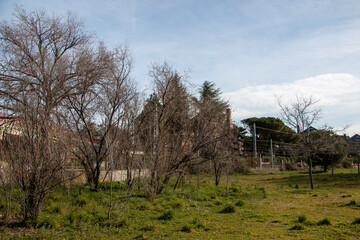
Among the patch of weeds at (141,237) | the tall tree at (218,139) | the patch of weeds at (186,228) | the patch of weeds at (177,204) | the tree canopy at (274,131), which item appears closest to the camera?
the patch of weeds at (141,237)

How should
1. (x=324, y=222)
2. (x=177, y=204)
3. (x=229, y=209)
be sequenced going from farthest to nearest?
(x=177, y=204), (x=229, y=209), (x=324, y=222)

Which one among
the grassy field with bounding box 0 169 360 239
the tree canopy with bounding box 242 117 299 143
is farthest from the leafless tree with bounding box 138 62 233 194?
the tree canopy with bounding box 242 117 299 143

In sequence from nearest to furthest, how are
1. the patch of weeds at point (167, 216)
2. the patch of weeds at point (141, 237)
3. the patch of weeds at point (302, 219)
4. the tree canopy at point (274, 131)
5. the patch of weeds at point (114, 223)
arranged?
the patch of weeds at point (141, 237)
the patch of weeds at point (114, 223)
the patch of weeds at point (302, 219)
the patch of weeds at point (167, 216)
the tree canopy at point (274, 131)

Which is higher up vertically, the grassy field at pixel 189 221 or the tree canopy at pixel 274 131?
the tree canopy at pixel 274 131

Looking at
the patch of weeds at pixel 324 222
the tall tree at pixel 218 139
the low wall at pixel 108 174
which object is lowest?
the patch of weeds at pixel 324 222

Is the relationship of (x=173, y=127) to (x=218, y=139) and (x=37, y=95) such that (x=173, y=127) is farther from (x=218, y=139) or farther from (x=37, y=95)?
(x=37, y=95)

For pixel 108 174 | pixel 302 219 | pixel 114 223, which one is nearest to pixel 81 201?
pixel 114 223

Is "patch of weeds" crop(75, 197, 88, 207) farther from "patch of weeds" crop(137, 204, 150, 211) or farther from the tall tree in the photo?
the tall tree

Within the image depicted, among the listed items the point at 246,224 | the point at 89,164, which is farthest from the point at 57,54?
the point at 246,224

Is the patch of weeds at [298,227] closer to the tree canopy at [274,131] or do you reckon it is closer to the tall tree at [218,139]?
the tall tree at [218,139]

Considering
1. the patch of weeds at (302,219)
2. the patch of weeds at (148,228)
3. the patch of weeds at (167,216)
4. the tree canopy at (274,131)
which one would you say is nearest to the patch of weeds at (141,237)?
the patch of weeds at (148,228)

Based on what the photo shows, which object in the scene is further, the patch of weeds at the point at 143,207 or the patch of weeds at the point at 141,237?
the patch of weeds at the point at 143,207

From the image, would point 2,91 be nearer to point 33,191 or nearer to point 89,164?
point 89,164

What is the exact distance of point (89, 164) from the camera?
10.9m
